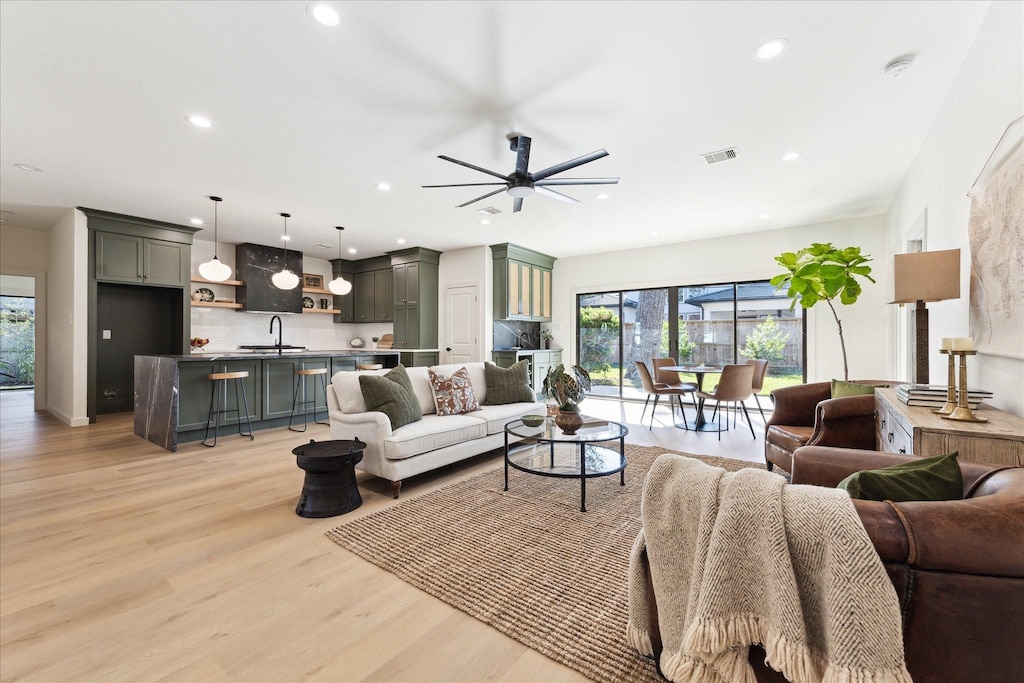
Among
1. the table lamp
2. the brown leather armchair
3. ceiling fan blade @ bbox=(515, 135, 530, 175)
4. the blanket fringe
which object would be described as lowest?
the blanket fringe

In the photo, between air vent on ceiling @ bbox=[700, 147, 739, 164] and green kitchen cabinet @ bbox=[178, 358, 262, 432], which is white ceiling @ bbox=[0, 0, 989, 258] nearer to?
air vent on ceiling @ bbox=[700, 147, 739, 164]

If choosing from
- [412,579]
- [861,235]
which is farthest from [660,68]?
[861,235]

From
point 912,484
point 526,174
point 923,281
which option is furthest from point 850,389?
point 526,174

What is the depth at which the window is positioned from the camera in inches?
252

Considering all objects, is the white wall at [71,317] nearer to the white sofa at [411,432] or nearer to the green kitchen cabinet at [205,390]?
the green kitchen cabinet at [205,390]

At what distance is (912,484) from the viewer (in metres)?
1.10

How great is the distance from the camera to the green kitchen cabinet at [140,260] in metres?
5.52

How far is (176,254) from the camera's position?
6.20 meters

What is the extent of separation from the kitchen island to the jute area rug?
3.04 m

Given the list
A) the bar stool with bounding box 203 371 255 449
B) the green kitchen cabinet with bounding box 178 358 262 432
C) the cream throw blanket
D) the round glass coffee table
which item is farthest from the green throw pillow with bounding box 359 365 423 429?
the cream throw blanket

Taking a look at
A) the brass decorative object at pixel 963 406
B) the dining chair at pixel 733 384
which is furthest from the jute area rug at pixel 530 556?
the dining chair at pixel 733 384

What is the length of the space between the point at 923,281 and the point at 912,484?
1713 mm

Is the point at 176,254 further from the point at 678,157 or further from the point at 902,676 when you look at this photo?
the point at 902,676

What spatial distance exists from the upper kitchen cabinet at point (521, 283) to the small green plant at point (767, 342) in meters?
3.43
